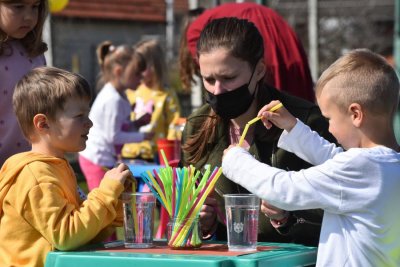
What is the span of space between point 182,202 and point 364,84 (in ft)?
2.27

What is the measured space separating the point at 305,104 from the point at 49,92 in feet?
3.34

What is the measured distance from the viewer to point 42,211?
291 cm

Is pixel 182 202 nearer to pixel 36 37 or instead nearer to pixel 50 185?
pixel 50 185

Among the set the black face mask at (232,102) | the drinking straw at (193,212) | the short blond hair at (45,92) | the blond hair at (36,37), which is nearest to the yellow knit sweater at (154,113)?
the blond hair at (36,37)

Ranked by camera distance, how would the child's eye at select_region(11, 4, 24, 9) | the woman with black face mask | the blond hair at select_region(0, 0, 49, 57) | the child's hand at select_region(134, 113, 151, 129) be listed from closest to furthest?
the woman with black face mask → the child's eye at select_region(11, 4, 24, 9) → the blond hair at select_region(0, 0, 49, 57) → the child's hand at select_region(134, 113, 151, 129)

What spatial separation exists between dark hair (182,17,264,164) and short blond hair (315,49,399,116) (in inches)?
20.2

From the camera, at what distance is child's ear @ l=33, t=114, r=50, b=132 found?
317 cm

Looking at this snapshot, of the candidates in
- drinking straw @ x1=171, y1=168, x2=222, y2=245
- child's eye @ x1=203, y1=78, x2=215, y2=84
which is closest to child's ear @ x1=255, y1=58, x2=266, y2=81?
child's eye @ x1=203, y1=78, x2=215, y2=84

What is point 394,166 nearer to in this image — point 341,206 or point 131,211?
point 341,206

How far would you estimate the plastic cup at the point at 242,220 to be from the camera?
288cm

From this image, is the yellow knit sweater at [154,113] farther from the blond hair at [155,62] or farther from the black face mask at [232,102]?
the black face mask at [232,102]

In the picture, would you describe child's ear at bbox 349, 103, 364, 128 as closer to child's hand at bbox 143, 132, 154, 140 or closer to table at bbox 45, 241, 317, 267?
table at bbox 45, 241, 317, 267

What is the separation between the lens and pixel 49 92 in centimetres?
315

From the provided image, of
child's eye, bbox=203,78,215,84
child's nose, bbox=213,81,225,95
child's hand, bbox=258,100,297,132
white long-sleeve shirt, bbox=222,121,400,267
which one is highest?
child's eye, bbox=203,78,215,84
